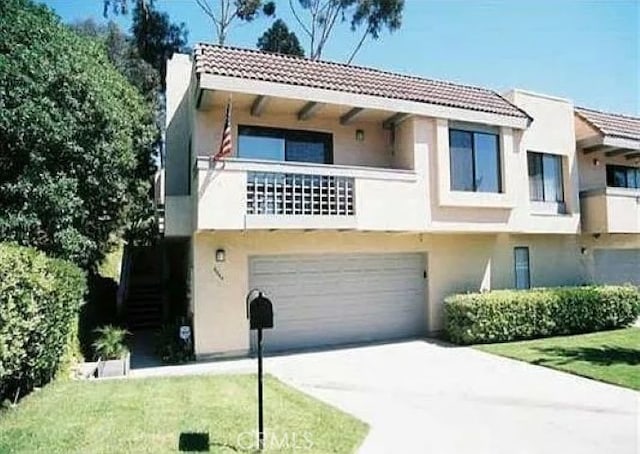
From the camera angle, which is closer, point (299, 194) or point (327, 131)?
point (299, 194)

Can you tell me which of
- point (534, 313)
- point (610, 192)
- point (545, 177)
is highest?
point (545, 177)

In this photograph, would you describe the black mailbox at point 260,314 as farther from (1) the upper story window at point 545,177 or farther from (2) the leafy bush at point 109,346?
(1) the upper story window at point 545,177

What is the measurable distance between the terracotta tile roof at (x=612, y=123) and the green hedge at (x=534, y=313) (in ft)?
20.3

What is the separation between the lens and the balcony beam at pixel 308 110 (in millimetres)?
13668

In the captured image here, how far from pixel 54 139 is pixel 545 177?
1606 cm

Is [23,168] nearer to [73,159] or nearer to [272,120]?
[73,159]

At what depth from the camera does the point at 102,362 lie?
11.4m

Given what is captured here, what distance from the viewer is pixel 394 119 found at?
15258 millimetres

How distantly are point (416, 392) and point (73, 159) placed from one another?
10567 mm

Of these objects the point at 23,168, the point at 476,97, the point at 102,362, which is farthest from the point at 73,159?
the point at 476,97

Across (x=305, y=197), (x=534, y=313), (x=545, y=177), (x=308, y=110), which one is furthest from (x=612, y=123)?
(x=305, y=197)

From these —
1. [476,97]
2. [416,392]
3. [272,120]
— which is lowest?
[416,392]

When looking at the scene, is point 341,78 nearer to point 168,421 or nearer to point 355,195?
point 355,195

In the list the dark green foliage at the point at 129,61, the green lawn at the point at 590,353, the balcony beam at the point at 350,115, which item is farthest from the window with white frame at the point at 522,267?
the dark green foliage at the point at 129,61
